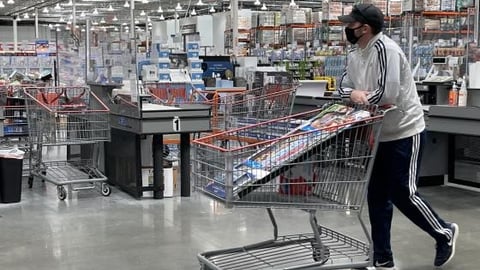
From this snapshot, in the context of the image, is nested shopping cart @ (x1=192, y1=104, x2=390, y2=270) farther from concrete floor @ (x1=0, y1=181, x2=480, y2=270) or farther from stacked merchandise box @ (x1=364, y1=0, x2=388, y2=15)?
stacked merchandise box @ (x1=364, y1=0, x2=388, y2=15)

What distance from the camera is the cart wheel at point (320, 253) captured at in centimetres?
365

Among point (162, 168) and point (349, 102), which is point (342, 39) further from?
point (349, 102)

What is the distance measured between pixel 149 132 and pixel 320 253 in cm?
302

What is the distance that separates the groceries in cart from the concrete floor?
3.61 ft

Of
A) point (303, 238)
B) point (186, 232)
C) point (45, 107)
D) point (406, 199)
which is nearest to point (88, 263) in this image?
point (186, 232)

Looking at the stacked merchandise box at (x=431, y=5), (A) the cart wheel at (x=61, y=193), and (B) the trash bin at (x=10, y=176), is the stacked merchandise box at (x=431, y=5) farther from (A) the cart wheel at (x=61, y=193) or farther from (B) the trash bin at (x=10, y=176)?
(B) the trash bin at (x=10, y=176)

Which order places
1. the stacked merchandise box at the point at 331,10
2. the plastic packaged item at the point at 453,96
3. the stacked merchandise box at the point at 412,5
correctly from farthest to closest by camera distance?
the stacked merchandise box at the point at 331,10, the stacked merchandise box at the point at 412,5, the plastic packaged item at the point at 453,96

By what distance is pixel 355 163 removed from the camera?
11.8 feet

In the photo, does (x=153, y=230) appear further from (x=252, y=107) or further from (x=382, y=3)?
(x=382, y=3)

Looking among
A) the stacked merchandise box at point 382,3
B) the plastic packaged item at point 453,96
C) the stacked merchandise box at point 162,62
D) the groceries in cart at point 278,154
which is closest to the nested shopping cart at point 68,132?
the stacked merchandise box at point 162,62

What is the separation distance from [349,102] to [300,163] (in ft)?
1.80

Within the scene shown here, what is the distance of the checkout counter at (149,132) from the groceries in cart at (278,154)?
288cm

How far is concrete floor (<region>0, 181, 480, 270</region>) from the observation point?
4.48 m

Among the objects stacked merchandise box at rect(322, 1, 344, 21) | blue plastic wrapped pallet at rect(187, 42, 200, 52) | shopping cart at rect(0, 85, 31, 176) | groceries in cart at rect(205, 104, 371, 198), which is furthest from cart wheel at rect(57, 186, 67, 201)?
stacked merchandise box at rect(322, 1, 344, 21)
